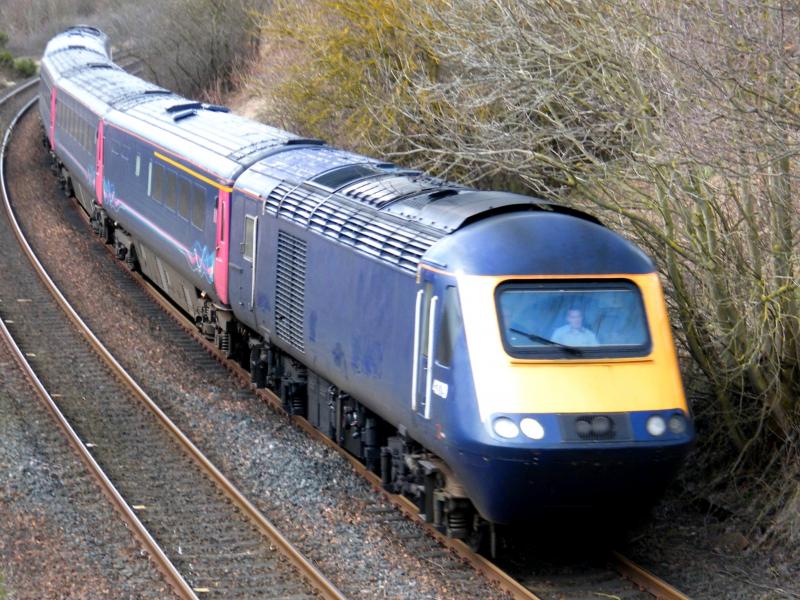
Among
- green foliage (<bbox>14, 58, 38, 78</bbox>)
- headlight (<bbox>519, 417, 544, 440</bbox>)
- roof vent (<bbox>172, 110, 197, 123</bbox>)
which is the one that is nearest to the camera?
headlight (<bbox>519, 417, 544, 440</bbox>)

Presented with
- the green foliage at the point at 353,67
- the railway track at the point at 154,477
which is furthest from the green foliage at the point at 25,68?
the railway track at the point at 154,477

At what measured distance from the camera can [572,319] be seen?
336 inches

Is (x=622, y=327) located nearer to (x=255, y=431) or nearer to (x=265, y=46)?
(x=255, y=431)

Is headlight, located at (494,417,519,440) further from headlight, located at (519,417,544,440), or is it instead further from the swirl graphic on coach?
the swirl graphic on coach

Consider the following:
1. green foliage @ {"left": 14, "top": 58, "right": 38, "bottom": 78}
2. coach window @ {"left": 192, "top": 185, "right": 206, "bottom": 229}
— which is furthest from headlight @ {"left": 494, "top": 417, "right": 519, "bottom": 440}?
green foliage @ {"left": 14, "top": 58, "right": 38, "bottom": 78}

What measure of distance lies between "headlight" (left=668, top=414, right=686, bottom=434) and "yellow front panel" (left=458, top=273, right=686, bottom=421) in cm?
8

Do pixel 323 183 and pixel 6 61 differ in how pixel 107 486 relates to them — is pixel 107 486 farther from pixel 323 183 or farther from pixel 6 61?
pixel 6 61

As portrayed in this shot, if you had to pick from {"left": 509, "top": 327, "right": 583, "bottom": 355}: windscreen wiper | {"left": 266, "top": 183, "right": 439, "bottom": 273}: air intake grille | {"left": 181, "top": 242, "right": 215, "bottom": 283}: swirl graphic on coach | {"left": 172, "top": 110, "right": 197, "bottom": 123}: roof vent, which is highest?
{"left": 172, "top": 110, "right": 197, "bottom": 123}: roof vent

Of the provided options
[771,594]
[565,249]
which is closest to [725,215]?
[565,249]

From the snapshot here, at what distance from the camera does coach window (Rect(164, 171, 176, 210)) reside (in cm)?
1568

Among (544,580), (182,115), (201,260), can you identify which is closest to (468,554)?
(544,580)

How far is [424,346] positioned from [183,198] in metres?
7.24

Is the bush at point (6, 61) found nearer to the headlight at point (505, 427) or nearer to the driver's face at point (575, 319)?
the driver's face at point (575, 319)

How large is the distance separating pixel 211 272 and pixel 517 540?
19.5 ft
